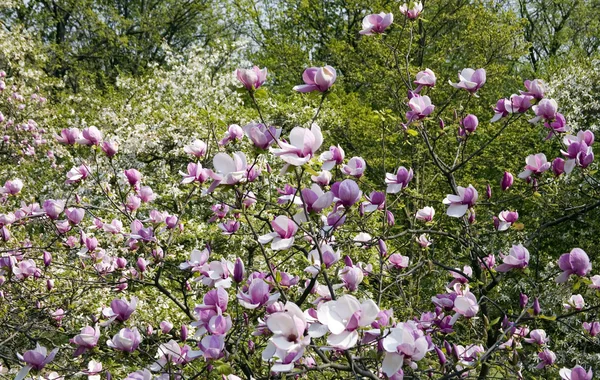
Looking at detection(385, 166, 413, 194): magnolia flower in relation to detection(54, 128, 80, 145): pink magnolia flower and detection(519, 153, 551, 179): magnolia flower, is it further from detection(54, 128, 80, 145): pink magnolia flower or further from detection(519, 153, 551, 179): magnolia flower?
detection(54, 128, 80, 145): pink magnolia flower

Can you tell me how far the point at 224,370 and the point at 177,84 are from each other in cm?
893

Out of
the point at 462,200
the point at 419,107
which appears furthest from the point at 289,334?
the point at 419,107

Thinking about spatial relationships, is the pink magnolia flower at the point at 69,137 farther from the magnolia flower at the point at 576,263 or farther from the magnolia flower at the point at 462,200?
the magnolia flower at the point at 576,263

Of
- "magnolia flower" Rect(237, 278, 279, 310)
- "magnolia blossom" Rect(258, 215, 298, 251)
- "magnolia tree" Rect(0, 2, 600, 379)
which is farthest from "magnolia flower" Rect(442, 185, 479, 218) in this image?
"magnolia flower" Rect(237, 278, 279, 310)

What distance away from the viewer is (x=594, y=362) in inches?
223

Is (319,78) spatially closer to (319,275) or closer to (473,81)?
(319,275)

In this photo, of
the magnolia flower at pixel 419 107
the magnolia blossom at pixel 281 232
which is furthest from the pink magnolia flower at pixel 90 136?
the magnolia flower at pixel 419 107

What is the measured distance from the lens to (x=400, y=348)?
4.17 ft

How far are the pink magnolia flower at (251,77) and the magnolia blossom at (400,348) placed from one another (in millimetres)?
827

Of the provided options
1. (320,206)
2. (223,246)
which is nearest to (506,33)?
(223,246)

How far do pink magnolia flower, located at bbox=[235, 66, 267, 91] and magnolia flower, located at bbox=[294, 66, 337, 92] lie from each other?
0.39ft

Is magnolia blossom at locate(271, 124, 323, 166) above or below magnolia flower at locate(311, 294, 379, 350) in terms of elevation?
above

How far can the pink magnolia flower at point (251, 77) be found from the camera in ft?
5.13

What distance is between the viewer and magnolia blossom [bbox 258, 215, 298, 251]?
4.94 ft
